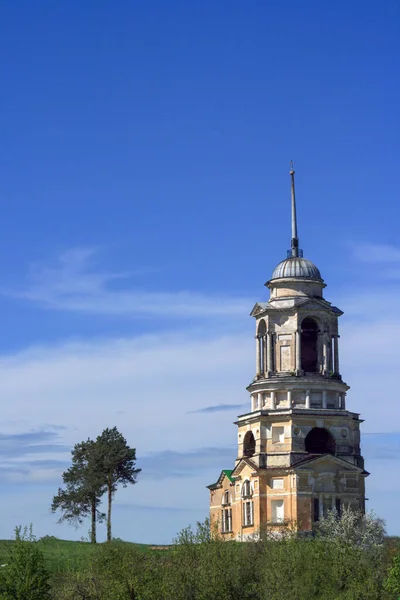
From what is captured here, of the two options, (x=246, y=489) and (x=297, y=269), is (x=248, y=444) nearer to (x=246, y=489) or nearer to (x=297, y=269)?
(x=246, y=489)

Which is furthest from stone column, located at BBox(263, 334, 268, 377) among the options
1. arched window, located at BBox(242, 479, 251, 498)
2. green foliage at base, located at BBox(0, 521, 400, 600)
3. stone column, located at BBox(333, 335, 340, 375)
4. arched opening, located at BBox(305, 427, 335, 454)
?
green foliage at base, located at BBox(0, 521, 400, 600)

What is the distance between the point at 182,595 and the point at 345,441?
2779cm

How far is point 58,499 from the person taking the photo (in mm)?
92312

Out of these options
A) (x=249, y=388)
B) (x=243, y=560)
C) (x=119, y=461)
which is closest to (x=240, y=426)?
(x=249, y=388)

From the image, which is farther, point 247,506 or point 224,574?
point 247,506

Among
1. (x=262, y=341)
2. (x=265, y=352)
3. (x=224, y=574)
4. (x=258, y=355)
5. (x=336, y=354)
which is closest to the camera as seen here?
(x=224, y=574)

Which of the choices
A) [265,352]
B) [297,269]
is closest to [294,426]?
[265,352]

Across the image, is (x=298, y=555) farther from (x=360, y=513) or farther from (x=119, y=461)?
(x=119, y=461)

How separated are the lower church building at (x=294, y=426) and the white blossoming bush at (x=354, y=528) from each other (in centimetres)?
135

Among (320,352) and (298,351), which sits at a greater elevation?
(320,352)

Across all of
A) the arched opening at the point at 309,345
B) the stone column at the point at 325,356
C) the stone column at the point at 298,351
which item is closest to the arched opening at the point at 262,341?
the arched opening at the point at 309,345

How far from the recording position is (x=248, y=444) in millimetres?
88500

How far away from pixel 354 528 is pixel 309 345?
1331 centimetres

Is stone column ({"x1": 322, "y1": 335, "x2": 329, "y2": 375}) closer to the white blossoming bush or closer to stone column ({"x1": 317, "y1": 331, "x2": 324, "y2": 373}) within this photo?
stone column ({"x1": 317, "y1": 331, "x2": 324, "y2": 373})
